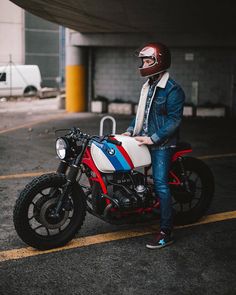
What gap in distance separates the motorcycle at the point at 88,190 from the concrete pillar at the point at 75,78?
46.3 feet

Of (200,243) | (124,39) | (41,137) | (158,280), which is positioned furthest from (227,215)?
(124,39)

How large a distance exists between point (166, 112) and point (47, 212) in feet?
5.14

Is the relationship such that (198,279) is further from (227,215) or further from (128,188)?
(227,215)

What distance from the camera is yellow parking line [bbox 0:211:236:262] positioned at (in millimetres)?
4543

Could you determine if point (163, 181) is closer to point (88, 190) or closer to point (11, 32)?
point (88, 190)

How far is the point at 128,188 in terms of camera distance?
4820 millimetres

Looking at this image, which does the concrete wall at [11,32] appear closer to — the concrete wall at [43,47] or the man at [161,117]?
the concrete wall at [43,47]

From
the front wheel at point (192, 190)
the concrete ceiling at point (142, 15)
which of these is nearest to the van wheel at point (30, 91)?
the concrete ceiling at point (142, 15)

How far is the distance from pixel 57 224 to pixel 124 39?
44.8 feet

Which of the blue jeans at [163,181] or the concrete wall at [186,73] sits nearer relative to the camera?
the blue jeans at [163,181]

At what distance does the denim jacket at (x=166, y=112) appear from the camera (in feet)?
15.4

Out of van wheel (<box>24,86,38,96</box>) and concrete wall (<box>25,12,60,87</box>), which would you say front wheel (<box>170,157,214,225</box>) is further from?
concrete wall (<box>25,12,60,87</box>)

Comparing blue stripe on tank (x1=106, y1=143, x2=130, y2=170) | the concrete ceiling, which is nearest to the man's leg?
blue stripe on tank (x1=106, y1=143, x2=130, y2=170)

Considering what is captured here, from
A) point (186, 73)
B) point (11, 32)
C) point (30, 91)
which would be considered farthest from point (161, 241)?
point (11, 32)
